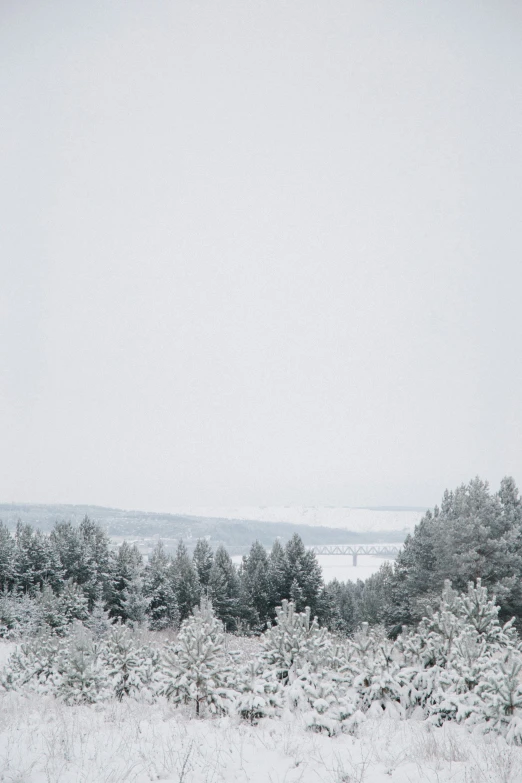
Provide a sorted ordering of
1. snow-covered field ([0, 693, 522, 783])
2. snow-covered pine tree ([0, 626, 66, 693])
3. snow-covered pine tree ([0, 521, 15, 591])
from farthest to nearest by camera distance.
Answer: snow-covered pine tree ([0, 521, 15, 591]) → snow-covered pine tree ([0, 626, 66, 693]) → snow-covered field ([0, 693, 522, 783])

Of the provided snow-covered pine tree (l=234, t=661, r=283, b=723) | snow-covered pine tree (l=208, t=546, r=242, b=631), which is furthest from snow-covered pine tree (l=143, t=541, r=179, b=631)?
snow-covered pine tree (l=234, t=661, r=283, b=723)

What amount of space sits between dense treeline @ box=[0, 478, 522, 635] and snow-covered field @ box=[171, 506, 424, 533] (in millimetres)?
40799

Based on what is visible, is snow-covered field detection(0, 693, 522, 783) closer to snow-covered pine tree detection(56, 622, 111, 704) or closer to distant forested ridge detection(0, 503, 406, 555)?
snow-covered pine tree detection(56, 622, 111, 704)

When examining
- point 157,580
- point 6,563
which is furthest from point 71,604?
point 6,563

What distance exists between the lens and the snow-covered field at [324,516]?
3757 inches

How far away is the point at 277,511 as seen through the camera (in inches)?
4609

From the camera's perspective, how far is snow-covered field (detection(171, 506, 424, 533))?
95438 mm

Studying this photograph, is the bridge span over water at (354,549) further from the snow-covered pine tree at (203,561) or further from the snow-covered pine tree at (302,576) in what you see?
the snow-covered pine tree at (302,576)

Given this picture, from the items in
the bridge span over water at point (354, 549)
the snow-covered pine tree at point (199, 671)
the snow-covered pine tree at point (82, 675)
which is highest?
the snow-covered pine tree at point (199, 671)

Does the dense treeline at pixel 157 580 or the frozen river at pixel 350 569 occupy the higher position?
the dense treeline at pixel 157 580

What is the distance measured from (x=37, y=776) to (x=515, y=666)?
685cm

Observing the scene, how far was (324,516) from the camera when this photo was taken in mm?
107375

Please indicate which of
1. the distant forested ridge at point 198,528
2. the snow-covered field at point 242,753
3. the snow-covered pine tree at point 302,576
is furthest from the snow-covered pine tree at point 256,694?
the distant forested ridge at point 198,528

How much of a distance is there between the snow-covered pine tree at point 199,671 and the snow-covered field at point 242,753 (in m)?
0.81
